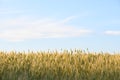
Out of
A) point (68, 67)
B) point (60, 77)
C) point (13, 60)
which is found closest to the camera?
point (60, 77)

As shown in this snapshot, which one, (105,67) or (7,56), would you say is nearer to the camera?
(105,67)

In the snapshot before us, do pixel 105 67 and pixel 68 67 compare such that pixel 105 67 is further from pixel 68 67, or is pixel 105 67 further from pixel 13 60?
pixel 13 60

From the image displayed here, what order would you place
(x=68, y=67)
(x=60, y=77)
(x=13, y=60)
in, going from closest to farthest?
(x=60, y=77) → (x=68, y=67) → (x=13, y=60)

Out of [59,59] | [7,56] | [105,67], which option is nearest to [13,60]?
[7,56]

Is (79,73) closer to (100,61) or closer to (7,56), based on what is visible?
(100,61)

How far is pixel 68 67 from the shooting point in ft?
31.6

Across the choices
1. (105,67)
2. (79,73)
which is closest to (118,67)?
(105,67)

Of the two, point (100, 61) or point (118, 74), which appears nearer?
point (118, 74)

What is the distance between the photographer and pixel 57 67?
9.67 meters

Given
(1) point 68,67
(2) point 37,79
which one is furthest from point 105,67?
(2) point 37,79

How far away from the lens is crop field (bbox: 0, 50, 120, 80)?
29.8ft

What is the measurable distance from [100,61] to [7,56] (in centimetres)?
288

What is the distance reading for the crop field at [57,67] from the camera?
9.09 metres

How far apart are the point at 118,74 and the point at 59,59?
200 cm
